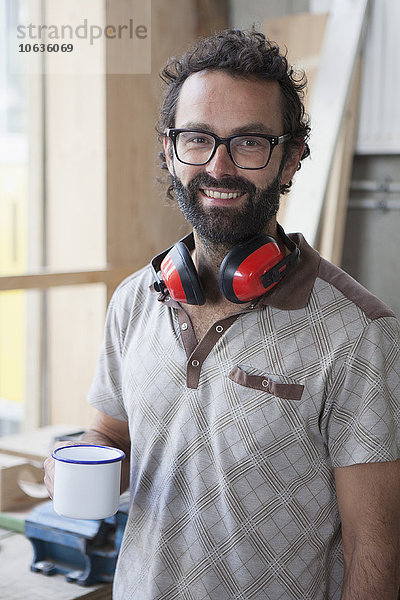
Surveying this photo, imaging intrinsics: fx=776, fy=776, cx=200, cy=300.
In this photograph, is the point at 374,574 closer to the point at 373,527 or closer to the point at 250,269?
the point at 373,527

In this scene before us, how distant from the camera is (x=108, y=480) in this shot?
144cm

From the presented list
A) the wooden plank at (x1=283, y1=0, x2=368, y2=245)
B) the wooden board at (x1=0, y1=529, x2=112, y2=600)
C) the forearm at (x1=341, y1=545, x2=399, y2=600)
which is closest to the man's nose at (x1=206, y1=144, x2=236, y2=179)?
the forearm at (x1=341, y1=545, x2=399, y2=600)

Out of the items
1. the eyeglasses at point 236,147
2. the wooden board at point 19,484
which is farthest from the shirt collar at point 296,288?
the wooden board at point 19,484

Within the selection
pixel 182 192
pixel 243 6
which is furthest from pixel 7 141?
pixel 182 192

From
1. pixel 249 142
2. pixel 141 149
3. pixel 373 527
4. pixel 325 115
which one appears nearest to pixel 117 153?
pixel 141 149

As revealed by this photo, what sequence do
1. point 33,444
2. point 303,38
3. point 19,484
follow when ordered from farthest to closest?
point 303,38
point 33,444
point 19,484

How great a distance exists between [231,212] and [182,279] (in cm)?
17

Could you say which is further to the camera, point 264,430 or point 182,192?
point 182,192

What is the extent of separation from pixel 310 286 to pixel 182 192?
0.32m

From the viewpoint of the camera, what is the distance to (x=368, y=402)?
1396 millimetres

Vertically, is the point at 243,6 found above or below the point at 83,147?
above

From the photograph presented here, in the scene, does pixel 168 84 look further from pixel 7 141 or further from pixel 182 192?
pixel 7 141

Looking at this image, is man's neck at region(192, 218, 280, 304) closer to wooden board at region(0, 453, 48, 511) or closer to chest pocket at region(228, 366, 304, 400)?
chest pocket at region(228, 366, 304, 400)

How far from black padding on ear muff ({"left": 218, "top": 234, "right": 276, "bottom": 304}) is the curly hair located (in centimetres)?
21
